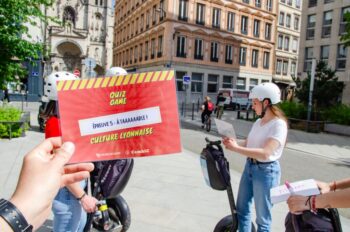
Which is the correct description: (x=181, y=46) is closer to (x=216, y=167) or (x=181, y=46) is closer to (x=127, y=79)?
(x=216, y=167)

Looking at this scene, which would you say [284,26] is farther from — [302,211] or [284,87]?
[302,211]

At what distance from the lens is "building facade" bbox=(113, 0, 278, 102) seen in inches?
1319

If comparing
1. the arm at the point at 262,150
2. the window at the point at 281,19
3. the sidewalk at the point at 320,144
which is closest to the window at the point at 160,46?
the window at the point at 281,19

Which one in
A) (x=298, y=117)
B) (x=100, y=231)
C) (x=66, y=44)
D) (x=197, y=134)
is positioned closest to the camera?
(x=100, y=231)

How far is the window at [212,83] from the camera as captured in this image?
3614cm

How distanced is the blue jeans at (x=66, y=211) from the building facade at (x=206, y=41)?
1197 inches

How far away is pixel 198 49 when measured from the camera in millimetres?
34875

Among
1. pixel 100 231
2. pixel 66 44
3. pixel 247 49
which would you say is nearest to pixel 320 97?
pixel 100 231

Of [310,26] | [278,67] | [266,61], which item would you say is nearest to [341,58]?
[310,26]

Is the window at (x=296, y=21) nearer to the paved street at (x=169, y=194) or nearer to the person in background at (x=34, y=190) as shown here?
the paved street at (x=169, y=194)

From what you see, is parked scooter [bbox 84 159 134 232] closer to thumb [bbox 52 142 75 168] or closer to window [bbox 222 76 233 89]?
thumb [bbox 52 142 75 168]

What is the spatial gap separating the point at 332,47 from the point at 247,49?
1239 cm

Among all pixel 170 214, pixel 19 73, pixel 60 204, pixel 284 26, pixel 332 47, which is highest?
pixel 284 26

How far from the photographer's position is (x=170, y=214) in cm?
450
